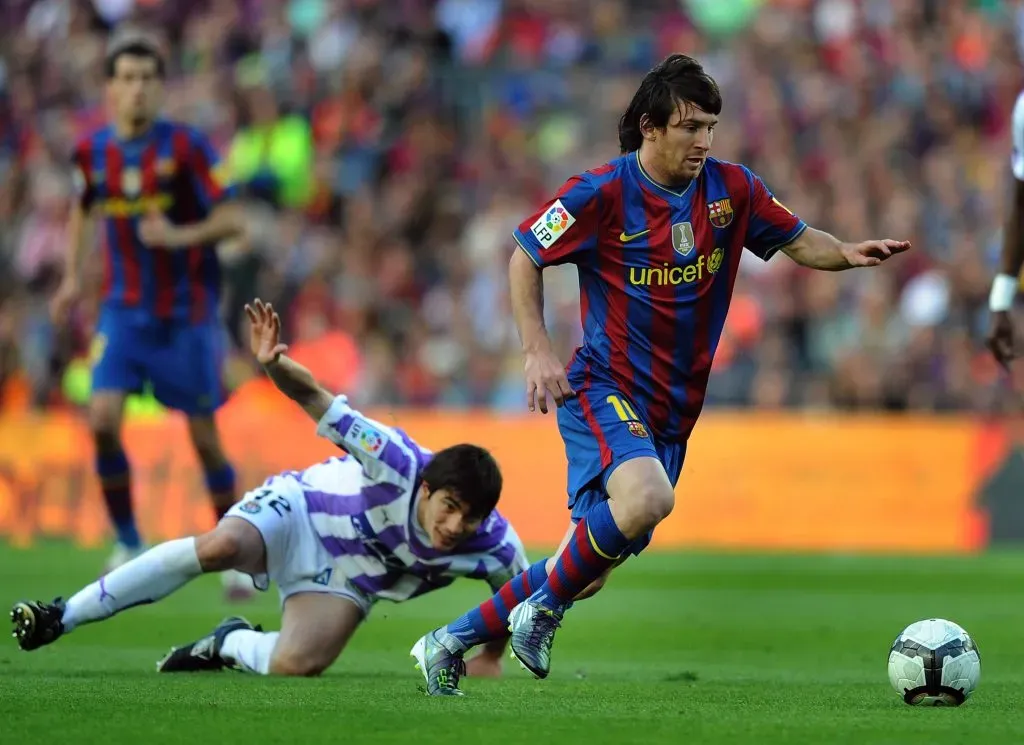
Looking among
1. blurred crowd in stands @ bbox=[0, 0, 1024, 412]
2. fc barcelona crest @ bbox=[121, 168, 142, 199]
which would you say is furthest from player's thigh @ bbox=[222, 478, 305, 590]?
blurred crowd in stands @ bbox=[0, 0, 1024, 412]

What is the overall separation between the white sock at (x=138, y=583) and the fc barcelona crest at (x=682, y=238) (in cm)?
224

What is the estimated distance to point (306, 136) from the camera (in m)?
19.0

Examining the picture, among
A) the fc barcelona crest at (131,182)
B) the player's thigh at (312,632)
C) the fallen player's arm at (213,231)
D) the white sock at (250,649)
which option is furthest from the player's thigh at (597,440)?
the fc barcelona crest at (131,182)

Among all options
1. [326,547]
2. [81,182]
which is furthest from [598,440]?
[81,182]

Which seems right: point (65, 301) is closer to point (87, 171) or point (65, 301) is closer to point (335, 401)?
point (87, 171)

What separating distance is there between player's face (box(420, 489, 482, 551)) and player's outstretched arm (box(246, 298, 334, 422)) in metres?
0.55

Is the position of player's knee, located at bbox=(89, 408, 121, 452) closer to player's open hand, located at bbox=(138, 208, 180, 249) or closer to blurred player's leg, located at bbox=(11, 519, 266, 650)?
player's open hand, located at bbox=(138, 208, 180, 249)

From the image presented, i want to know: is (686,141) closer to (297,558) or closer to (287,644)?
(297,558)

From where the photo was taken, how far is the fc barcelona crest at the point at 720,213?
669 cm

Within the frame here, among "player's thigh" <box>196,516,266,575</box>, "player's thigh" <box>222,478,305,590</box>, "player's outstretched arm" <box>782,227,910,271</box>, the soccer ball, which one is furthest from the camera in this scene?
"player's thigh" <box>222,478,305,590</box>

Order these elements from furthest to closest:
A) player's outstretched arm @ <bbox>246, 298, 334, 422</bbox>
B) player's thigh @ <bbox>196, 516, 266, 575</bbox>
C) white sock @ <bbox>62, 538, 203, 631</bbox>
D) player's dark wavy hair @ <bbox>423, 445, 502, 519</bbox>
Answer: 1. player's thigh @ <bbox>196, 516, 266, 575</bbox>
2. white sock @ <bbox>62, 538, 203, 631</bbox>
3. player's dark wavy hair @ <bbox>423, 445, 502, 519</bbox>
4. player's outstretched arm @ <bbox>246, 298, 334, 422</bbox>

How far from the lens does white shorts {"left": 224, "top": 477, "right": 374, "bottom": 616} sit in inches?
290

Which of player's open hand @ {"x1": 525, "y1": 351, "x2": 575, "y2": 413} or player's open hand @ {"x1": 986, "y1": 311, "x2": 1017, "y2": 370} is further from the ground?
player's open hand @ {"x1": 986, "y1": 311, "x2": 1017, "y2": 370}

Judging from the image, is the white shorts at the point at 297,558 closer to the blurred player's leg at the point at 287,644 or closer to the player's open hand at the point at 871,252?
the blurred player's leg at the point at 287,644
